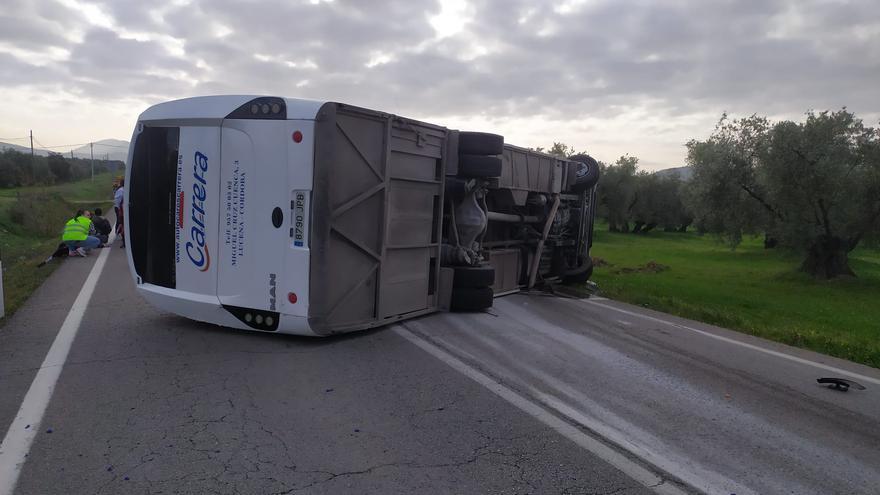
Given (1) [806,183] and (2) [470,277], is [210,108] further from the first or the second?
(1) [806,183]

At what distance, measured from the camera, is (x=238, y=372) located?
5016 mm

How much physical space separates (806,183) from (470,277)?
18.3m

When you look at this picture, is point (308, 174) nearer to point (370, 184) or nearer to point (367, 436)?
point (370, 184)

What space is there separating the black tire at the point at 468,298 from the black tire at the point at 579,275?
466 centimetres

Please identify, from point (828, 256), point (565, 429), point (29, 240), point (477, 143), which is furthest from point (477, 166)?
point (828, 256)

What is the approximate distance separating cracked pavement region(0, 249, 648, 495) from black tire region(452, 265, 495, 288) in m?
1.82

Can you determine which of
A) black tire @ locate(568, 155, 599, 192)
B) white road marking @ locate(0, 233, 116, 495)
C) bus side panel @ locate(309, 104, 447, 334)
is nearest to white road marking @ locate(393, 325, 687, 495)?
bus side panel @ locate(309, 104, 447, 334)

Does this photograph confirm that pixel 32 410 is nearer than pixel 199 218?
Yes

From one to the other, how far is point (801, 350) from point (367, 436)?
655 centimetres

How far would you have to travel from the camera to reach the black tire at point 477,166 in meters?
7.57

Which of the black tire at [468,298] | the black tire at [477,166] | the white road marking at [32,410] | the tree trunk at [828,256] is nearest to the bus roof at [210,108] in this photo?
the white road marking at [32,410]

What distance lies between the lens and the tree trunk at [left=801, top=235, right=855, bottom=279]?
22344 millimetres

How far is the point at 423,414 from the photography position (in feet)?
14.1

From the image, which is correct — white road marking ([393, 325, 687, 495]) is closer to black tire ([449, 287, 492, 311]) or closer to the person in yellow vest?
black tire ([449, 287, 492, 311])
